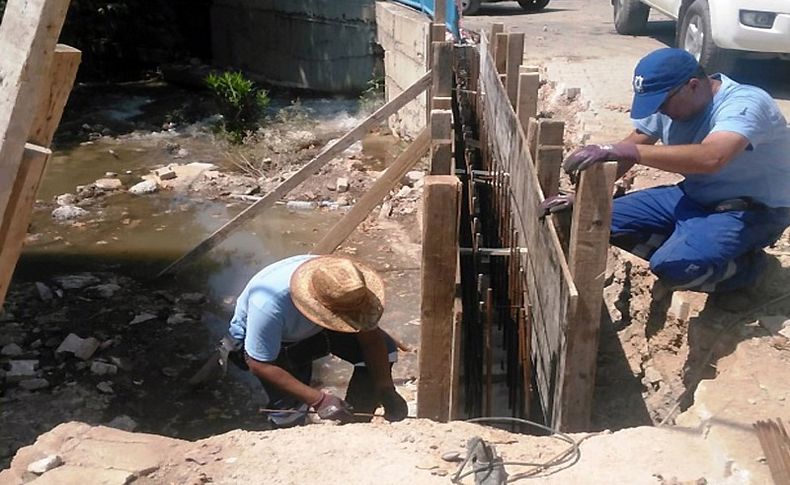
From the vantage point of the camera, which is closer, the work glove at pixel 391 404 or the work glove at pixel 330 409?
the work glove at pixel 330 409

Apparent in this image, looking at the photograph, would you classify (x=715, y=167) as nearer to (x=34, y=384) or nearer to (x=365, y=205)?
(x=365, y=205)


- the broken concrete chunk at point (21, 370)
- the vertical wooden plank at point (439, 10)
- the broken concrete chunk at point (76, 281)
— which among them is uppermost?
the vertical wooden plank at point (439, 10)

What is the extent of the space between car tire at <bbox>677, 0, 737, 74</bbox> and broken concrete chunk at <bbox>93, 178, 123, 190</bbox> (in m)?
6.55

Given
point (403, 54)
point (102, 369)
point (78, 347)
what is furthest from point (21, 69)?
point (403, 54)

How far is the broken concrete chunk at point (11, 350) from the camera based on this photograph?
239 inches

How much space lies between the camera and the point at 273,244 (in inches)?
333

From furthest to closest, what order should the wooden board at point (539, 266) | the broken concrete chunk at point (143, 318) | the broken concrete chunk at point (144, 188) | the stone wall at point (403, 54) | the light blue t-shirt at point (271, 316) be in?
the stone wall at point (403, 54) → the broken concrete chunk at point (144, 188) → the broken concrete chunk at point (143, 318) → the light blue t-shirt at point (271, 316) → the wooden board at point (539, 266)

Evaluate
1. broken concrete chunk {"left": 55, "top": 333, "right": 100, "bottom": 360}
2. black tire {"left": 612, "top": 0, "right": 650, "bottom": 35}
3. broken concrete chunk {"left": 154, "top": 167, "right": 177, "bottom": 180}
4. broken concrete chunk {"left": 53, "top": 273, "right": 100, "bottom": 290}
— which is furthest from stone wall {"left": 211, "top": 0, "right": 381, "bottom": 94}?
broken concrete chunk {"left": 55, "top": 333, "right": 100, "bottom": 360}

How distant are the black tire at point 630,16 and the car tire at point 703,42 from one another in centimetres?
262

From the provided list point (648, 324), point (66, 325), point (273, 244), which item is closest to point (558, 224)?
point (648, 324)

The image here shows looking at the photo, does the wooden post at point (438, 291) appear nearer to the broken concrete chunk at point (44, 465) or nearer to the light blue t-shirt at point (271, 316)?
the light blue t-shirt at point (271, 316)

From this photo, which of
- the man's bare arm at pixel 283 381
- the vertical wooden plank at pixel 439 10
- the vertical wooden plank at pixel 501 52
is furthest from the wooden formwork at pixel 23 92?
the vertical wooden plank at pixel 439 10

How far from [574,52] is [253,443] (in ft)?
25.6

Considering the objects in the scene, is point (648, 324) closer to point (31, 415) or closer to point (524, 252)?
point (524, 252)
